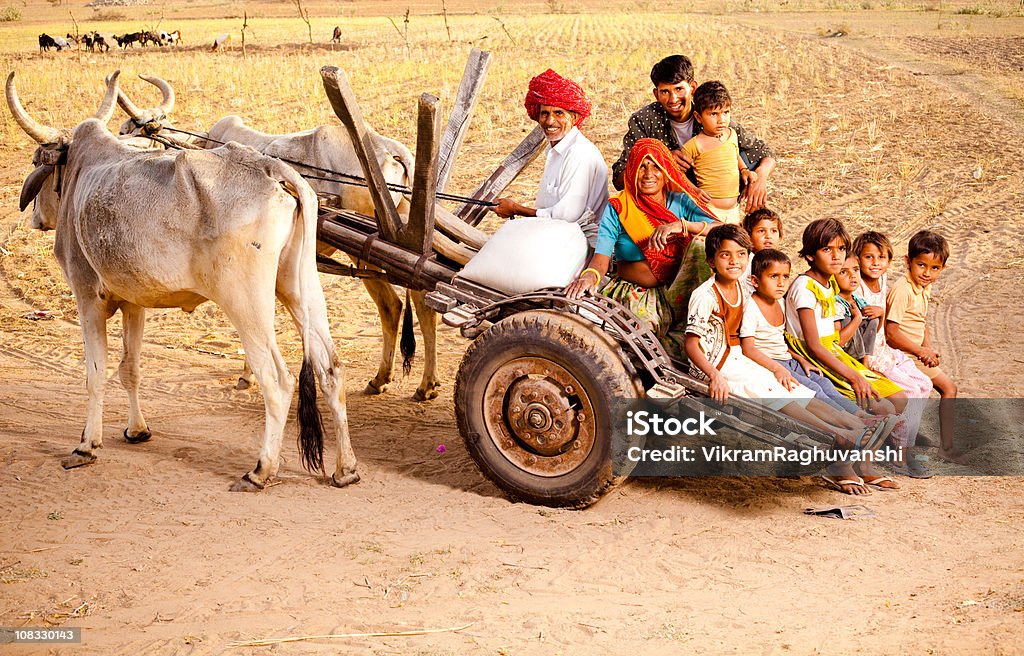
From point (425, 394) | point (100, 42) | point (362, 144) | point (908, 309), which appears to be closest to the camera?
point (362, 144)

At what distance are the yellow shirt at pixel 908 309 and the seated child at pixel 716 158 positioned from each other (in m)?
0.99

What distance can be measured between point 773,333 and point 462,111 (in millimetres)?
2463

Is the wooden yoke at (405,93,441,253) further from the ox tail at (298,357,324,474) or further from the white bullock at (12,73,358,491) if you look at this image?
the ox tail at (298,357,324,474)

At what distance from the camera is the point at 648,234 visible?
5.10 m

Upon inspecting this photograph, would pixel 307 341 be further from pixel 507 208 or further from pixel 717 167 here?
pixel 717 167

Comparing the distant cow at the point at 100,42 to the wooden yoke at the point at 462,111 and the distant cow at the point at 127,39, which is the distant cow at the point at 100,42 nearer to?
the distant cow at the point at 127,39

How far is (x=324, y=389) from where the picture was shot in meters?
5.49

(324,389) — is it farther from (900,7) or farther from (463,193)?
(900,7)

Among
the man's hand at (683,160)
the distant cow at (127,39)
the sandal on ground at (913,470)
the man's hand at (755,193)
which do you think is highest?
the distant cow at (127,39)

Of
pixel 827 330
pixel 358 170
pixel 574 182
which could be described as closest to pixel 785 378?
pixel 827 330

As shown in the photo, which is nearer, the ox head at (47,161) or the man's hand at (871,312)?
the man's hand at (871,312)

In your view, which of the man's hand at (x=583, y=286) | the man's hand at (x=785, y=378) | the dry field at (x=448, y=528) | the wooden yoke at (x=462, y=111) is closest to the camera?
the dry field at (x=448, y=528)

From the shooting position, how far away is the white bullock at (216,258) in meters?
5.17

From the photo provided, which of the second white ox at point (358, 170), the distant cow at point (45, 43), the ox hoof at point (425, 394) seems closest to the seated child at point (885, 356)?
the second white ox at point (358, 170)
